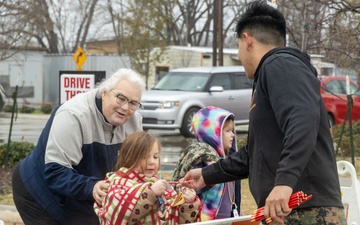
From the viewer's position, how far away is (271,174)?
3574 millimetres

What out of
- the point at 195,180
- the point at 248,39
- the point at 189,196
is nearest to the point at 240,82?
the point at 195,180

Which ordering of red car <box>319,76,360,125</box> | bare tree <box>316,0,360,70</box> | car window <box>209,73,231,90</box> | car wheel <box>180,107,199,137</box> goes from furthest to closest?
red car <box>319,76,360,125</box> → car window <box>209,73,231,90</box> → car wheel <box>180,107,199,137</box> → bare tree <box>316,0,360,70</box>

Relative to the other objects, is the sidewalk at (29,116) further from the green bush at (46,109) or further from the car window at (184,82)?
the car window at (184,82)

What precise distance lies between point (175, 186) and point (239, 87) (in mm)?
15672

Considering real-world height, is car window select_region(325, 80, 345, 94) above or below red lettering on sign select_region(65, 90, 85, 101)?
below

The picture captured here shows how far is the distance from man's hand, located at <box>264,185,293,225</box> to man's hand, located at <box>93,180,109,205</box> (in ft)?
3.29

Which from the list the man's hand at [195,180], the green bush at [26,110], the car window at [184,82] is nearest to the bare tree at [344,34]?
the car window at [184,82]

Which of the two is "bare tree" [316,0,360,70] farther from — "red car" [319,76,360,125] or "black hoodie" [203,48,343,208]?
"black hoodie" [203,48,343,208]

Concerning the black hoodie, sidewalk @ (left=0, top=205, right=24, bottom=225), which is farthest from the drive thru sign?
the black hoodie

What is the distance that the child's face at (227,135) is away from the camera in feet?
18.3

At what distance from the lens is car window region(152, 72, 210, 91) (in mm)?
19297

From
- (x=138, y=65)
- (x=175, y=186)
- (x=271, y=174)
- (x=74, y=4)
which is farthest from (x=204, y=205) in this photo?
(x=74, y=4)

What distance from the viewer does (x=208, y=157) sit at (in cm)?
518

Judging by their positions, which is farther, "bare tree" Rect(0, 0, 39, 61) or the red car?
the red car
